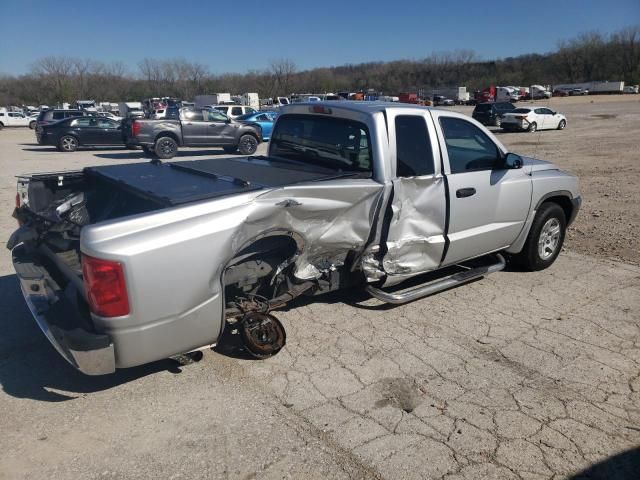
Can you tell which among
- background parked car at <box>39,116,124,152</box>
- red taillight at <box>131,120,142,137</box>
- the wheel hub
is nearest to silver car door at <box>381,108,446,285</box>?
the wheel hub

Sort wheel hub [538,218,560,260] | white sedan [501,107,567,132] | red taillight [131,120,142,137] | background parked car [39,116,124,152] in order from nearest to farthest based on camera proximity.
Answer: wheel hub [538,218,560,260] → red taillight [131,120,142,137] → background parked car [39,116,124,152] → white sedan [501,107,567,132]

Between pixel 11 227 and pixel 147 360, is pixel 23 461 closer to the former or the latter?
pixel 147 360

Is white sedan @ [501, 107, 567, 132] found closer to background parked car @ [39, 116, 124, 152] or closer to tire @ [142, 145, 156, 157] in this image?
tire @ [142, 145, 156, 157]

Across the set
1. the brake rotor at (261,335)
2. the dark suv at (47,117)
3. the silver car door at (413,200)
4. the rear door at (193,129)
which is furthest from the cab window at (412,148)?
the dark suv at (47,117)

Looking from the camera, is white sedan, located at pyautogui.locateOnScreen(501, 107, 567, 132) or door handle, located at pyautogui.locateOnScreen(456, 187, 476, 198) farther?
white sedan, located at pyautogui.locateOnScreen(501, 107, 567, 132)

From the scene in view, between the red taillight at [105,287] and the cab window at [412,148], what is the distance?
8.01 ft

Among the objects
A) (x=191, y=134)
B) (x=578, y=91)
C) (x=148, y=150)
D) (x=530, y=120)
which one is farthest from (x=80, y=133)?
(x=578, y=91)

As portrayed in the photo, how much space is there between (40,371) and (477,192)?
403 centimetres

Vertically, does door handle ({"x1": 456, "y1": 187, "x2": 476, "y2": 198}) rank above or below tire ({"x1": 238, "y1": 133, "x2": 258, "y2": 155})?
above

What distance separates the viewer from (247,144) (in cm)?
1997

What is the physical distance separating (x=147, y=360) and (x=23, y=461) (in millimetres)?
826

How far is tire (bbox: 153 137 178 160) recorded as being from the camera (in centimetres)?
1783

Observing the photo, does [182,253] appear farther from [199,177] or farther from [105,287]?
[199,177]

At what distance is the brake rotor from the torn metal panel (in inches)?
44.1
